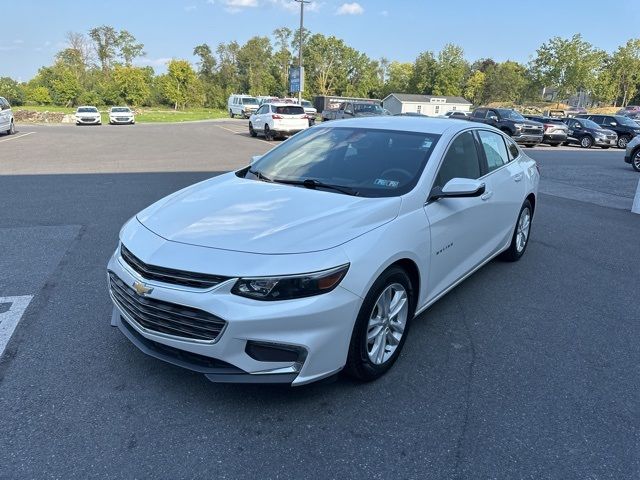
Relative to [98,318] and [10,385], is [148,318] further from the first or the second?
[98,318]

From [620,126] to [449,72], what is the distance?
261 ft

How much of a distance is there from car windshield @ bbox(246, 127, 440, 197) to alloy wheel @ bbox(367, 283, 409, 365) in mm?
716

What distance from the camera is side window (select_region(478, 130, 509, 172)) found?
4.86 metres

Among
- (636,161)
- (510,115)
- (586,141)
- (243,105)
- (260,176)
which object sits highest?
(260,176)

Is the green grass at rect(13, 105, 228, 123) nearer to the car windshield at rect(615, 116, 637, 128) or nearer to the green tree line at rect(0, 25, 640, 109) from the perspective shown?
the green tree line at rect(0, 25, 640, 109)

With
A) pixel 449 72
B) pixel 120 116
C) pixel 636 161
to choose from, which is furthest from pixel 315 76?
pixel 636 161

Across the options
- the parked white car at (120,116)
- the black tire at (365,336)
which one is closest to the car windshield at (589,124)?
the black tire at (365,336)

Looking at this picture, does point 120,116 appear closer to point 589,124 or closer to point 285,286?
point 589,124

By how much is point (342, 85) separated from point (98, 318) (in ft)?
366

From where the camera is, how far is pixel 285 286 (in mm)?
2635

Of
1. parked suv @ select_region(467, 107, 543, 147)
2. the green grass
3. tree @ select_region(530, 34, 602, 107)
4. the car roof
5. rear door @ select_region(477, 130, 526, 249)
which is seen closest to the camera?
the car roof

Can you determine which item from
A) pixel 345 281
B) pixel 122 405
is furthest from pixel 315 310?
pixel 122 405

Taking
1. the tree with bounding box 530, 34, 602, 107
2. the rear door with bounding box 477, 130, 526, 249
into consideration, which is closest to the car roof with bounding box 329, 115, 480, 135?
the rear door with bounding box 477, 130, 526, 249

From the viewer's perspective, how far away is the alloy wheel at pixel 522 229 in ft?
18.6
